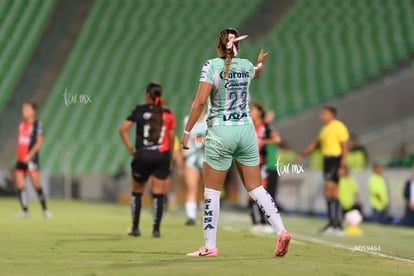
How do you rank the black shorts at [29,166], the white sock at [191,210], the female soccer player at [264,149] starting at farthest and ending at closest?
the black shorts at [29,166], the white sock at [191,210], the female soccer player at [264,149]

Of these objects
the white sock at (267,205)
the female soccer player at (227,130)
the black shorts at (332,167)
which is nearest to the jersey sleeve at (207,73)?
the female soccer player at (227,130)

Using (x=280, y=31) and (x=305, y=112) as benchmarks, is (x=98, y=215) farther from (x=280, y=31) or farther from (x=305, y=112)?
(x=280, y=31)

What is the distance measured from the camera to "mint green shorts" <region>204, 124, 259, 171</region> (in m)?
9.66

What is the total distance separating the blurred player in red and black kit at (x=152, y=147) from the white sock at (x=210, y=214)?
3.18 metres

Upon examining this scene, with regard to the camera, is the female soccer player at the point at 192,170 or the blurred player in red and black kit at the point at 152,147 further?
the female soccer player at the point at 192,170

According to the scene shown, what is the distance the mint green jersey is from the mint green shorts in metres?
0.06

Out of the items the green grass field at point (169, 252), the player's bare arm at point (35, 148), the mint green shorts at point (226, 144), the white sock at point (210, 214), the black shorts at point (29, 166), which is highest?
the player's bare arm at point (35, 148)

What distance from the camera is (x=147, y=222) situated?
1738cm

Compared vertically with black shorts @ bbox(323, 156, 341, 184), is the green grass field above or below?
below

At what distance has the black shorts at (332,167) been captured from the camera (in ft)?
52.6

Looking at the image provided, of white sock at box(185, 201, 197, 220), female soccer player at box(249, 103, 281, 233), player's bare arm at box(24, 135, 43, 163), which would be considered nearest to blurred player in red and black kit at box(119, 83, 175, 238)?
female soccer player at box(249, 103, 281, 233)

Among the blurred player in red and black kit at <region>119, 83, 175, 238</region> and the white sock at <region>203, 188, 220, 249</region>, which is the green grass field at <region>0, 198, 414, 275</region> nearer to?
the white sock at <region>203, 188, 220, 249</region>

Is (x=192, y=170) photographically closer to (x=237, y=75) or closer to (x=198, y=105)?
(x=237, y=75)

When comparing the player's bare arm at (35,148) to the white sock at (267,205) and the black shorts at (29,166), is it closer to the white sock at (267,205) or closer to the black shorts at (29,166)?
the black shorts at (29,166)
